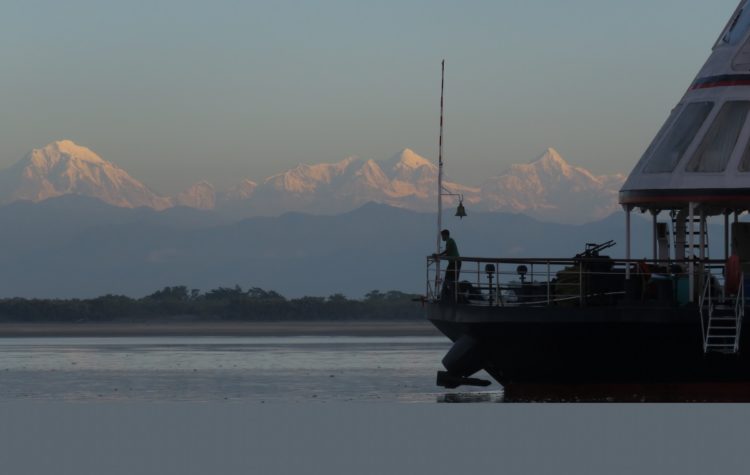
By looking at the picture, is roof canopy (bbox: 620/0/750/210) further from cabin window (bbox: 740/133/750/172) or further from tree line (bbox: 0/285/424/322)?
tree line (bbox: 0/285/424/322)

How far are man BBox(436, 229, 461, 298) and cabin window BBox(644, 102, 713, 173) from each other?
405 centimetres

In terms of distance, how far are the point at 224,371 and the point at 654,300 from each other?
15.2 m

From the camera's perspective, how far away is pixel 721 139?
3434cm

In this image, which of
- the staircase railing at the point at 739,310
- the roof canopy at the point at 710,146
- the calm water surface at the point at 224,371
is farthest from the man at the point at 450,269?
the staircase railing at the point at 739,310

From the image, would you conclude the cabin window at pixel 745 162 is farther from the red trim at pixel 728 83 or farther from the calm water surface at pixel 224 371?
the calm water surface at pixel 224 371

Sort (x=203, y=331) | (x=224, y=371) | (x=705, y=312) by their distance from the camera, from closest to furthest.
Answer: (x=705, y=312), (x=224, y=371), (x=203, y=331)

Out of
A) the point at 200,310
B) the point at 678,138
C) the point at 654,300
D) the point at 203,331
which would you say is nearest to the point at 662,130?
the point at 678,138

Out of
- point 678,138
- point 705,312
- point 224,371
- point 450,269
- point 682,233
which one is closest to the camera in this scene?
point 705,312

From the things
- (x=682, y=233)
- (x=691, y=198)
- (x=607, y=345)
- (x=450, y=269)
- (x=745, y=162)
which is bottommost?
(x=607, y=345)

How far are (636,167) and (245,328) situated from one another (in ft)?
193

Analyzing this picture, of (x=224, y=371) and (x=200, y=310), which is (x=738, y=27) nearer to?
(x=224, y=371)

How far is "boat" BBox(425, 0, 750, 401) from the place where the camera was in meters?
32.5

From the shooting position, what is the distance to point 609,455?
2511cm

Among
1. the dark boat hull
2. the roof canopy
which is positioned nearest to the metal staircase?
the dark boat hull
